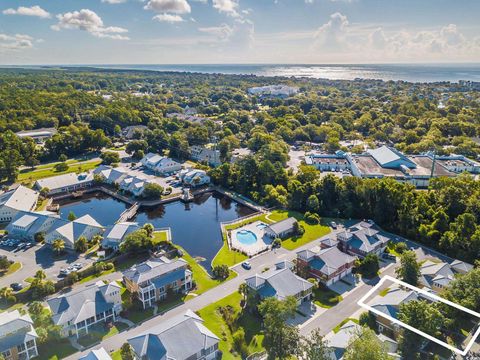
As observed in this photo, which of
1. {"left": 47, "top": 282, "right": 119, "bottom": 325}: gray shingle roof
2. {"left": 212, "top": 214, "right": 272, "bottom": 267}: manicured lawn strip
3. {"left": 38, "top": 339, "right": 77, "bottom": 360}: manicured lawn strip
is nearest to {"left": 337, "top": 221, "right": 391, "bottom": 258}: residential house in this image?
{"left": 212, "top": 214, "right": 272, "bottom": 267}: manicured lawn strip

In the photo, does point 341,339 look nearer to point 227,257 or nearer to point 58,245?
point 227,257

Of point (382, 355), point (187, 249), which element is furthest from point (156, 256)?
point (382, 355)

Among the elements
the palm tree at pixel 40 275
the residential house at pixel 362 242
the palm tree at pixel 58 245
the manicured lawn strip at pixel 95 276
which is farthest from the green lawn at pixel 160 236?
the residential house at pixel 362 242

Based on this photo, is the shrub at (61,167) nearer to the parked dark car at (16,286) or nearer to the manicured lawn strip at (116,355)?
the parked dark car at (16,286)

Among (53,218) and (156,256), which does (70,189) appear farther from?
(156,256)

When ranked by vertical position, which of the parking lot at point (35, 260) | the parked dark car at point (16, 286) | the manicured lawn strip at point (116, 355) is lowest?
the parking lot at point (35, 260)

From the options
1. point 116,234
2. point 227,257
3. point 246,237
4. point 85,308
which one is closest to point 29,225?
point 116,234
